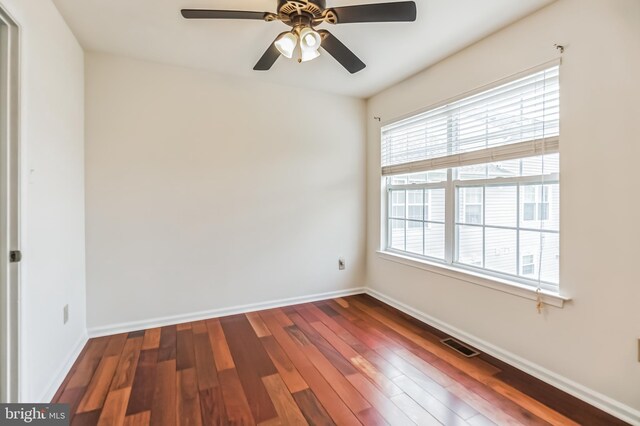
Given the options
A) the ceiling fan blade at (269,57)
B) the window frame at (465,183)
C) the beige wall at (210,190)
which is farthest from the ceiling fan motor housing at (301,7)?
the beige wall at (210,190)

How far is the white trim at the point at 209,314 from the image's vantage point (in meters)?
2.61

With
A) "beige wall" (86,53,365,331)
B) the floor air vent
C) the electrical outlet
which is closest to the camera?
the floor air vent

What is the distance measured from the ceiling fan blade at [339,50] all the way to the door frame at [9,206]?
1547 mm

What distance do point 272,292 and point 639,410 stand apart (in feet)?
9.07

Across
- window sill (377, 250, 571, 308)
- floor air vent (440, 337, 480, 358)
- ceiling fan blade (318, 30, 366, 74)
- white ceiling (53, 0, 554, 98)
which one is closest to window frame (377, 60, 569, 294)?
window sill (377, 250, 571, 308)

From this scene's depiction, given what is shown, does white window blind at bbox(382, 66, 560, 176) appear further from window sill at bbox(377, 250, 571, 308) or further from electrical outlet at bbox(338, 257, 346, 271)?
electrical outlet at bbox(338, 257, 346, 271)

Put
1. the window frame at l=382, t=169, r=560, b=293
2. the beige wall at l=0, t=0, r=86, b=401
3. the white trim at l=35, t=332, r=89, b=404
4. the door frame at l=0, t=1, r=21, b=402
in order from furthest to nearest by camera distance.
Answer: the window frame at l=382, t=169, r=560, b=293, the white trim at l=35, t=332, r=89, b=404, the beige wall at l=0, t=0, r=86, b=401, the door frame at l=0, t=1, r=21, b=402

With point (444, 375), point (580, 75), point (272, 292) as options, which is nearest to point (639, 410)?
point (444, 375)

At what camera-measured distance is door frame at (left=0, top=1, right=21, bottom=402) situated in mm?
1383

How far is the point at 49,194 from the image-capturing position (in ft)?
5.91

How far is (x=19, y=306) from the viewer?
1420 mm

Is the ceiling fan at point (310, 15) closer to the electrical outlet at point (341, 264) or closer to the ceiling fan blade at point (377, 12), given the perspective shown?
the ceiling fan blade at point (377, 12)

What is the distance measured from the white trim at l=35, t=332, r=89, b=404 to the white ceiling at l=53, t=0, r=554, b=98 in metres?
2.36

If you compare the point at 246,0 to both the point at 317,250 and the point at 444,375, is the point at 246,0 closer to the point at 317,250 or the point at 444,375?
the point at 317,250
